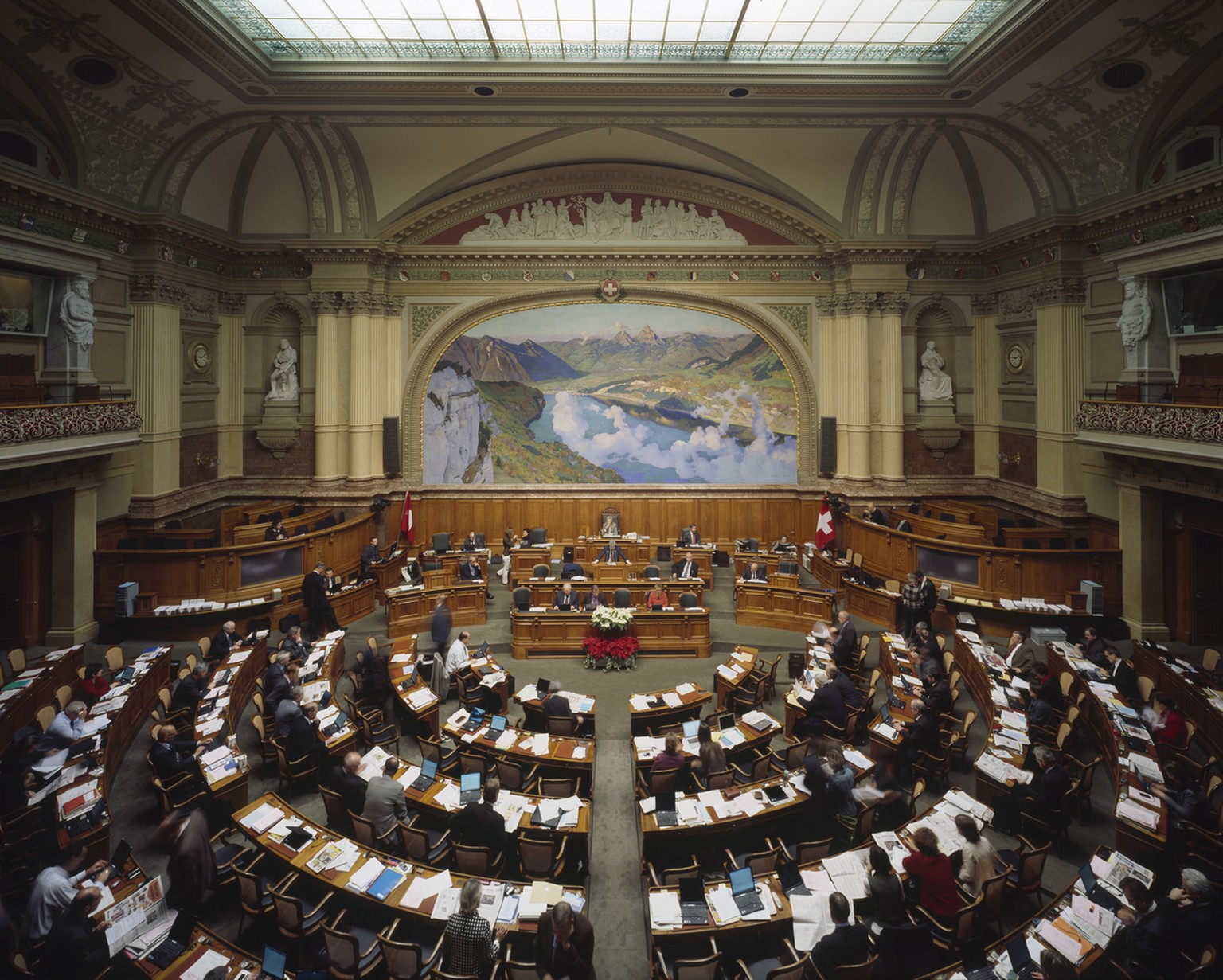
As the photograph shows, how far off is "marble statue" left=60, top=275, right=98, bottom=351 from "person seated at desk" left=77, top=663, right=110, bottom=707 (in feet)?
22.5

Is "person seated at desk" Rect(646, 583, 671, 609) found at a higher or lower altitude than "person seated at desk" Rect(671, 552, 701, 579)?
lower

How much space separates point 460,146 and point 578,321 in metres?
5.47

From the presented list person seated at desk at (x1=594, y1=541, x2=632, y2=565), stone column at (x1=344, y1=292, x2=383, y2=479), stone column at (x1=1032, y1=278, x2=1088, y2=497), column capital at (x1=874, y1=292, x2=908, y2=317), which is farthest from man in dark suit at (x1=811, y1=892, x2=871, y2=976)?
column capital at (x1=874, y1=292, x2=908, y2=317)

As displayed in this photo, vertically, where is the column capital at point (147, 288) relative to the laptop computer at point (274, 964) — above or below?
above

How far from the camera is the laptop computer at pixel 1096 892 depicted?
5949mm

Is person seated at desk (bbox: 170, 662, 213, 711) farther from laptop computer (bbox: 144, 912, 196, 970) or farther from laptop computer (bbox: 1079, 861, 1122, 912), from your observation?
laptop computer (bbox: 1079, 861, 1122, 912)

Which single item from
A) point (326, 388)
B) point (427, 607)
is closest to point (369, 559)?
point (427, 607)

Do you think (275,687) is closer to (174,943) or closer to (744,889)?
(174,943)

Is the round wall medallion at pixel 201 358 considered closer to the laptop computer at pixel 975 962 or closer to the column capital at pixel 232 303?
the column capital at pixel 232 303

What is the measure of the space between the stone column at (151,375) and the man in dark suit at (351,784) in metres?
11.3

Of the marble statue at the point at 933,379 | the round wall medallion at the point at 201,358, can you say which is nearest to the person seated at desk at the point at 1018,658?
the marble statue at the point at 933,379

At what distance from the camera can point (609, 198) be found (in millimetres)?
19453

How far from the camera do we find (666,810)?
7.68 m

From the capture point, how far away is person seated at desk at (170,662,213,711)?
32.8 feet
